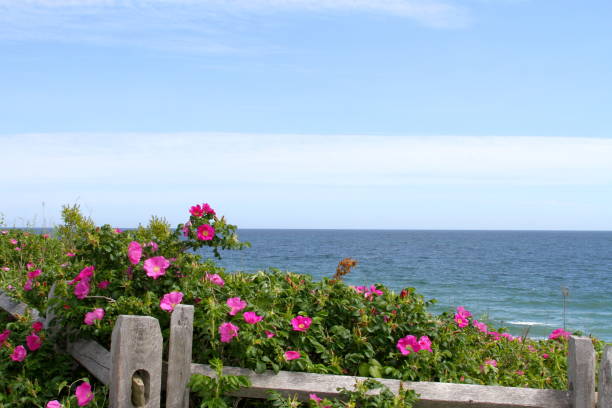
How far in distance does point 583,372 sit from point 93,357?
11.3 feet

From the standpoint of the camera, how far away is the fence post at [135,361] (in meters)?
3.58

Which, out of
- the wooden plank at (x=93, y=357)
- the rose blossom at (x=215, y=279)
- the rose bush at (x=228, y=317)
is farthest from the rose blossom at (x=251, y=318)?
the wooden plank at (x=93, y=357)

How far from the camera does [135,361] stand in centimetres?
361

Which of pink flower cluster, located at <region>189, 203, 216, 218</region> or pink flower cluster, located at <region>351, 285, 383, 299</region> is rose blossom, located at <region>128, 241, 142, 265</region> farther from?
pink flower cluster, located at <region>351, 285, 383, 299</region>

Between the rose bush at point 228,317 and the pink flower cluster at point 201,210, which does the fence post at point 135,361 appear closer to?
the rose bush at point 228,317

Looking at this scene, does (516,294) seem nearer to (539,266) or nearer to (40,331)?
(539,266)

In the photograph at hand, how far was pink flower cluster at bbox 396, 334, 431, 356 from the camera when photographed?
13.8ft

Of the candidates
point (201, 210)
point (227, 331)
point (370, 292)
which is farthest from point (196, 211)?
point (370, 292)

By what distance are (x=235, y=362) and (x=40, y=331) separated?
1.79 metres

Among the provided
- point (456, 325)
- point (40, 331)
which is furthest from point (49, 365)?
point (456, 325)

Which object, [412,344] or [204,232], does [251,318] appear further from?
[412,344]

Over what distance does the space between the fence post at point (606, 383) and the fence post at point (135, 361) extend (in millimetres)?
2910

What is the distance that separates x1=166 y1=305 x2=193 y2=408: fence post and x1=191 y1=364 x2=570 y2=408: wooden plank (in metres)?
0.12

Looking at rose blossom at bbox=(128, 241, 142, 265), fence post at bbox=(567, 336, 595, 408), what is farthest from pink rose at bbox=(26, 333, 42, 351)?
fence post at bbox=(567, 336, 595, 408)
